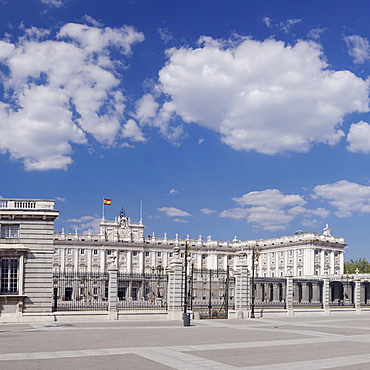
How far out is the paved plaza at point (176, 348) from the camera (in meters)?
18.1

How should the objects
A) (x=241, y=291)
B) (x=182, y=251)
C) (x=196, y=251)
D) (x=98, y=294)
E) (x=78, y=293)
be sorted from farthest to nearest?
(x=196, y=251) < (x=182, y=251) < (x=98, y=294) < (x=78, y=293) < (x=241, y=291)

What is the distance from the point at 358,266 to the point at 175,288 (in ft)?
428

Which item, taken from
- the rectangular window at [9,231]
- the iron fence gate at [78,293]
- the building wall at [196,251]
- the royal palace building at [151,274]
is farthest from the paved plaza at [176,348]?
the building wall at [196,251]

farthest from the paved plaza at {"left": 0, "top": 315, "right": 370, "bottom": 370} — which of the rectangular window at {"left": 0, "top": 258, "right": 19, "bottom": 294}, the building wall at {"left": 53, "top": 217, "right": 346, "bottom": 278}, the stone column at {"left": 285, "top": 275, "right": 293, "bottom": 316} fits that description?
the building wall at {"left": 53, "top": 217, "right": 346, "bottom": 278}

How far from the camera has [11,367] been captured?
16.8 meters

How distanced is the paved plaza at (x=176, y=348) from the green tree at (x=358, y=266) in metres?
128

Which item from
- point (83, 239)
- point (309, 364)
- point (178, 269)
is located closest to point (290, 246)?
point (83, 239)

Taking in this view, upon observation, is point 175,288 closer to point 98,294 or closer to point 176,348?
point 176,348

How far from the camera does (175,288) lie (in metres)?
40.7

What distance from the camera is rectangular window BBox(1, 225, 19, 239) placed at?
37.3m

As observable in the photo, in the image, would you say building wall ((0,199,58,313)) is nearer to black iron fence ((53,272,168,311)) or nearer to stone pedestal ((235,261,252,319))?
black iron fence ((53,272,168,311))

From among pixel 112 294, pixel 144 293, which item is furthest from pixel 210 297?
pixel 144 293

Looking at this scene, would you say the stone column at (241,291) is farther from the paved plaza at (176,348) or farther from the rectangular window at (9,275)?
the rectangular window at (9,275)

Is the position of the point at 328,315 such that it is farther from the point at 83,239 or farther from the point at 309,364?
the point at 83,239
